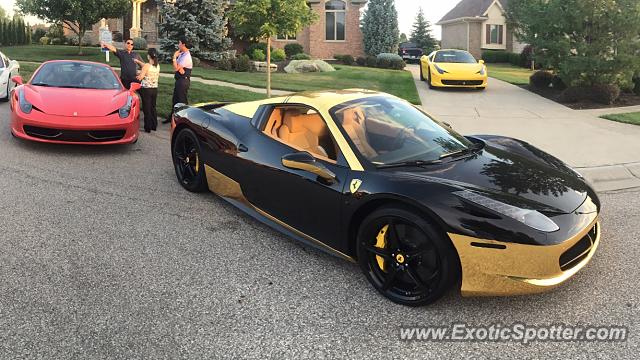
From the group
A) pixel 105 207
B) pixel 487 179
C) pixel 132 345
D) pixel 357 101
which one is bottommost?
pixel 132 345

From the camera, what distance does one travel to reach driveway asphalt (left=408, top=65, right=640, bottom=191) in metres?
7.32

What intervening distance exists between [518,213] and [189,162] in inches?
153

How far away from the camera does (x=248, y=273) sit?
392cm

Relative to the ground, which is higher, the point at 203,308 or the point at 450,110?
the point at 450,110

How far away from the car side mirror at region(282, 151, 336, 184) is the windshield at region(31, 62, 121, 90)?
5.61 meters

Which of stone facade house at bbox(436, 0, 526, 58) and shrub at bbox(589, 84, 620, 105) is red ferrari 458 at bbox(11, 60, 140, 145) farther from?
stone facade house at bbox(436, 0, 526, 58)

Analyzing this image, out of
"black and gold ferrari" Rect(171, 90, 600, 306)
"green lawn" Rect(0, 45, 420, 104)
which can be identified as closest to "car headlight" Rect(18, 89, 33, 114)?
"black and gold ferrari" Rect(171, 90, 600, 306)

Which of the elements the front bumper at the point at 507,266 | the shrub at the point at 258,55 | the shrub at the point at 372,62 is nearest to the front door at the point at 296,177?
the front bumper at the point at 507,266

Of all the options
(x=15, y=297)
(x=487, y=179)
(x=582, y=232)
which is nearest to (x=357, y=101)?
(x=487, y=179)

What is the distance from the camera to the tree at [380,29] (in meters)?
31.1

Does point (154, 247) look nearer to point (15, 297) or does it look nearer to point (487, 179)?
point (15, 297)

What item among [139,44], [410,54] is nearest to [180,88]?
[139,44]

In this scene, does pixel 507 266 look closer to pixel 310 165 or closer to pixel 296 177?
pixel 310 165

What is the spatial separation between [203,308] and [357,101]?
7.12 ft
